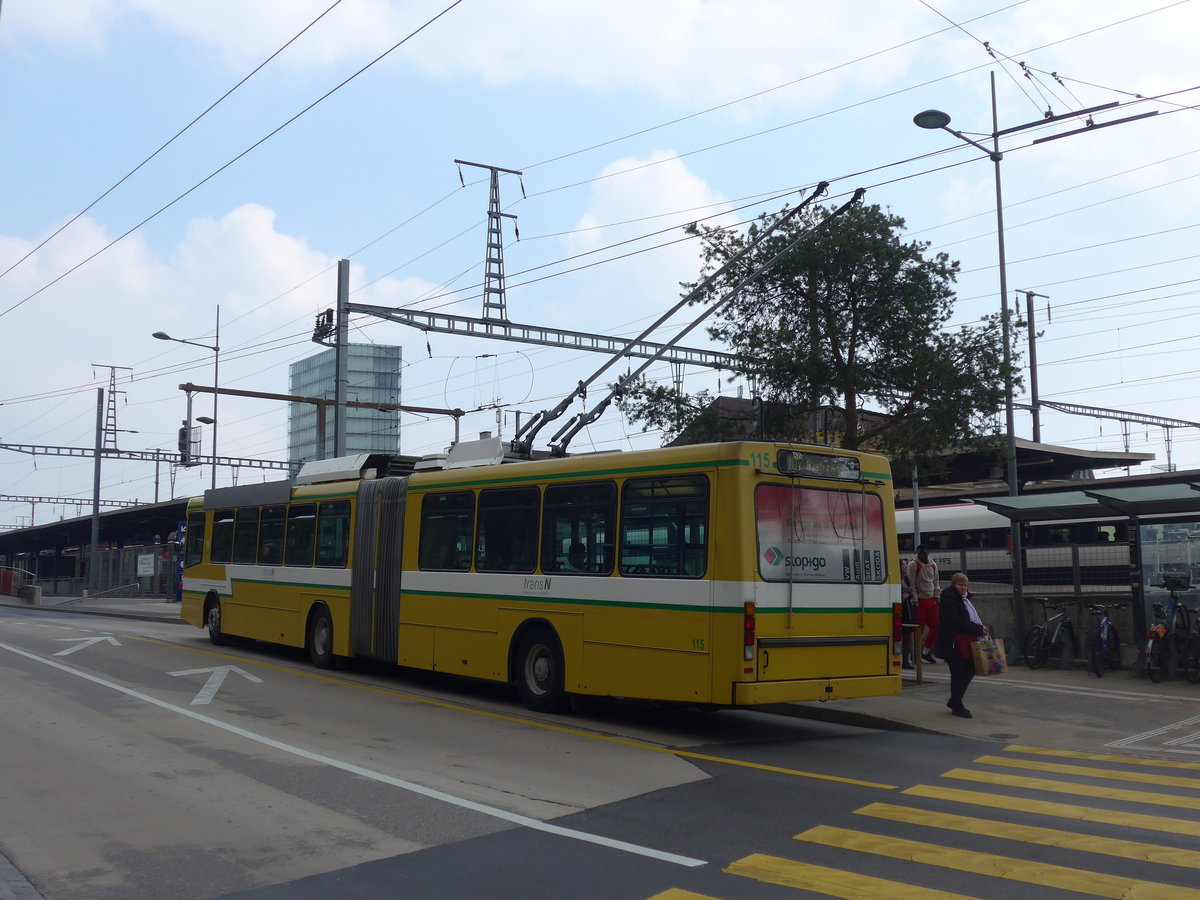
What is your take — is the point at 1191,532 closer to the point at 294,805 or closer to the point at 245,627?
the point at 294,805

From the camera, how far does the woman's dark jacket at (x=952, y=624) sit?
1243 cm

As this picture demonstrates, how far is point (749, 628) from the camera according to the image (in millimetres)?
10297

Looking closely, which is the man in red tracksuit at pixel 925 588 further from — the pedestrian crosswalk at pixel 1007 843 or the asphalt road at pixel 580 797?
the pedestrian crosswalk at pixel 1007 843

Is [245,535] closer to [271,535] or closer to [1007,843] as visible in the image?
[271,535]

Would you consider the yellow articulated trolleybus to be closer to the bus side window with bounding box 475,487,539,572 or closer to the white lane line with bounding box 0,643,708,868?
the bus side window with bounding box 475,487,539,572

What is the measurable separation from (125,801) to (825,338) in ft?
36.9

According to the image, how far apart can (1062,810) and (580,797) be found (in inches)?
136

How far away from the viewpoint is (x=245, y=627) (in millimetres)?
19797

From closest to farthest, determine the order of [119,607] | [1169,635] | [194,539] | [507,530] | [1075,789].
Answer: [1075,789]
[507,530]
[1169,635]
[194,539]
[119,607]

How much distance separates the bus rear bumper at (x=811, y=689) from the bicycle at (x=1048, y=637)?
611cm

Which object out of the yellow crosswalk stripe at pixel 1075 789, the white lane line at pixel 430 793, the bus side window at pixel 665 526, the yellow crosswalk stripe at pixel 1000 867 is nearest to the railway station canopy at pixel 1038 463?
the bus side window at pixel 665 526

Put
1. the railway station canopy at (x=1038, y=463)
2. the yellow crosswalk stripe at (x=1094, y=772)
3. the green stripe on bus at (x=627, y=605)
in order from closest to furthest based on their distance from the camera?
the yellow crosswalk stripe at (x=1094, y=772) < the green stripe on bus at (x=627, y=605) < the railway station canopy at (x=1038, y=463)

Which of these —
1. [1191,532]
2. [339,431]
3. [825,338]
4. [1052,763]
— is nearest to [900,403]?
[825,338]

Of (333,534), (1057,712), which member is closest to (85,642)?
(333,534)
